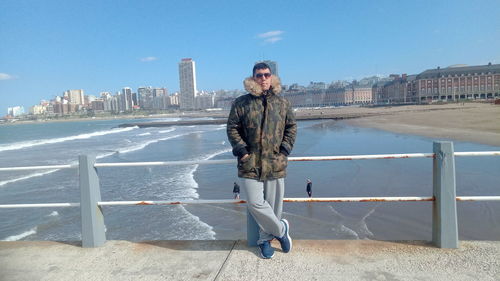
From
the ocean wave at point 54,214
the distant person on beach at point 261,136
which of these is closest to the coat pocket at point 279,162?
the distant person on beach at point 261,136

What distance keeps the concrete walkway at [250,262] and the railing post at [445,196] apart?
0.11 metres

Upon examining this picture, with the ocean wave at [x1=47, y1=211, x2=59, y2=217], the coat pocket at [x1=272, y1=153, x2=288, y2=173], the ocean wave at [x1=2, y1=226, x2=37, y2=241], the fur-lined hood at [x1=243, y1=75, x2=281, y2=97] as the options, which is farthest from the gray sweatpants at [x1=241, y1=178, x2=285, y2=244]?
the ocean wave at [x1=47, y1=211, x2=59, y2=217]

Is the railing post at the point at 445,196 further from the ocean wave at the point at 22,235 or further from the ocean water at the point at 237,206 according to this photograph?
the ocean wave at the point at 22,235

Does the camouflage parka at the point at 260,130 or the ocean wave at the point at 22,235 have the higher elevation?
the camouflage parka at the point at 260,130

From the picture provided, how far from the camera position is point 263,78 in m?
3.09

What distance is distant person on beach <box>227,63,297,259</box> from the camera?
119 inches

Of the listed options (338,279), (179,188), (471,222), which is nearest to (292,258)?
(338,279)

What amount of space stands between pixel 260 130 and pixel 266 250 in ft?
3.47

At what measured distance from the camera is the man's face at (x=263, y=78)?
309cm

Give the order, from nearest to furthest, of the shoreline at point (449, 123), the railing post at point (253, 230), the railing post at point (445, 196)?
the railing post at point (445, 196), the railing post at point (253, 230), the shoreline at point (449, 123)

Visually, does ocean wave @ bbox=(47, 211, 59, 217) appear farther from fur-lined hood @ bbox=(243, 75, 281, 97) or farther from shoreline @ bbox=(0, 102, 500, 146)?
shoreline @ bbox=(0, 102, 500, 146)

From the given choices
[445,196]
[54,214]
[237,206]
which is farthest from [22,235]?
[445,196]

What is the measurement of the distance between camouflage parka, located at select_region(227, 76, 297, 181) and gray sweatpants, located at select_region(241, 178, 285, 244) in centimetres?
9

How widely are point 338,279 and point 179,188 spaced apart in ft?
35.5
